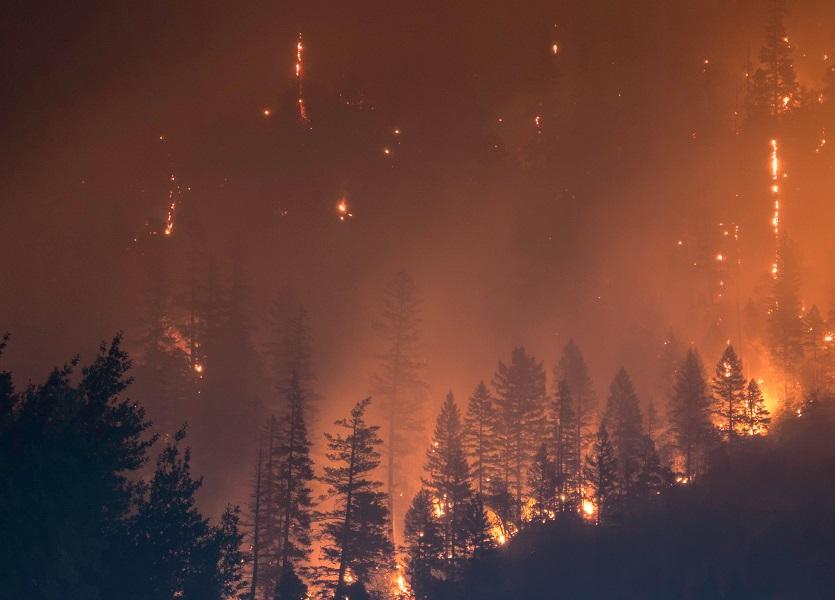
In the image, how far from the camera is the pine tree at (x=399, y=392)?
67125 mm

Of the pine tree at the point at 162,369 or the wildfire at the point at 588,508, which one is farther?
the pine tree at the point at 162,369

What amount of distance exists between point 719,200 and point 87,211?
113123 mm

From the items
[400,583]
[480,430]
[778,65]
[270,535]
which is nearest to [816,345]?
[480,430]

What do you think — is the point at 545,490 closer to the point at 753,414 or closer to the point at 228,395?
the point at 753,414

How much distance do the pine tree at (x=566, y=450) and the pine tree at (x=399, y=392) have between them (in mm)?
15598

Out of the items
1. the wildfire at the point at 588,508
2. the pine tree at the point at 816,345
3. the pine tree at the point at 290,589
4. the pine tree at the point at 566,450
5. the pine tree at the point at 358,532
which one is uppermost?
the pine tree at the point at 816,345

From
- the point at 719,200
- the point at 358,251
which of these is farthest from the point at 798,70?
the point at 358,251

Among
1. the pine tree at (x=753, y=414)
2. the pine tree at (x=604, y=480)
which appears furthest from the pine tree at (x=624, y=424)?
the pine tree at (x=753, y=414)

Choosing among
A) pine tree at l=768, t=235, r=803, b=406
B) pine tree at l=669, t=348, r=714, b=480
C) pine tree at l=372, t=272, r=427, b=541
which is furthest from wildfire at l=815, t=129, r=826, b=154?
pine tree at l=669, t=348, r=714, b=480

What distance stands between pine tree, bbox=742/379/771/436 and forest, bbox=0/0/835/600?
50 cm

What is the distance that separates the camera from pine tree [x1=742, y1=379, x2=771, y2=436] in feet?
168

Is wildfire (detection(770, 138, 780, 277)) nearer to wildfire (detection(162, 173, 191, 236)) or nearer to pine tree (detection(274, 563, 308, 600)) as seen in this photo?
wildfire (detection(162, 173, 191, 236))

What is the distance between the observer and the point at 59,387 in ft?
77.9

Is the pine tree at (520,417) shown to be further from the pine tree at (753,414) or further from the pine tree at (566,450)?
the pine tree at (753,414)
